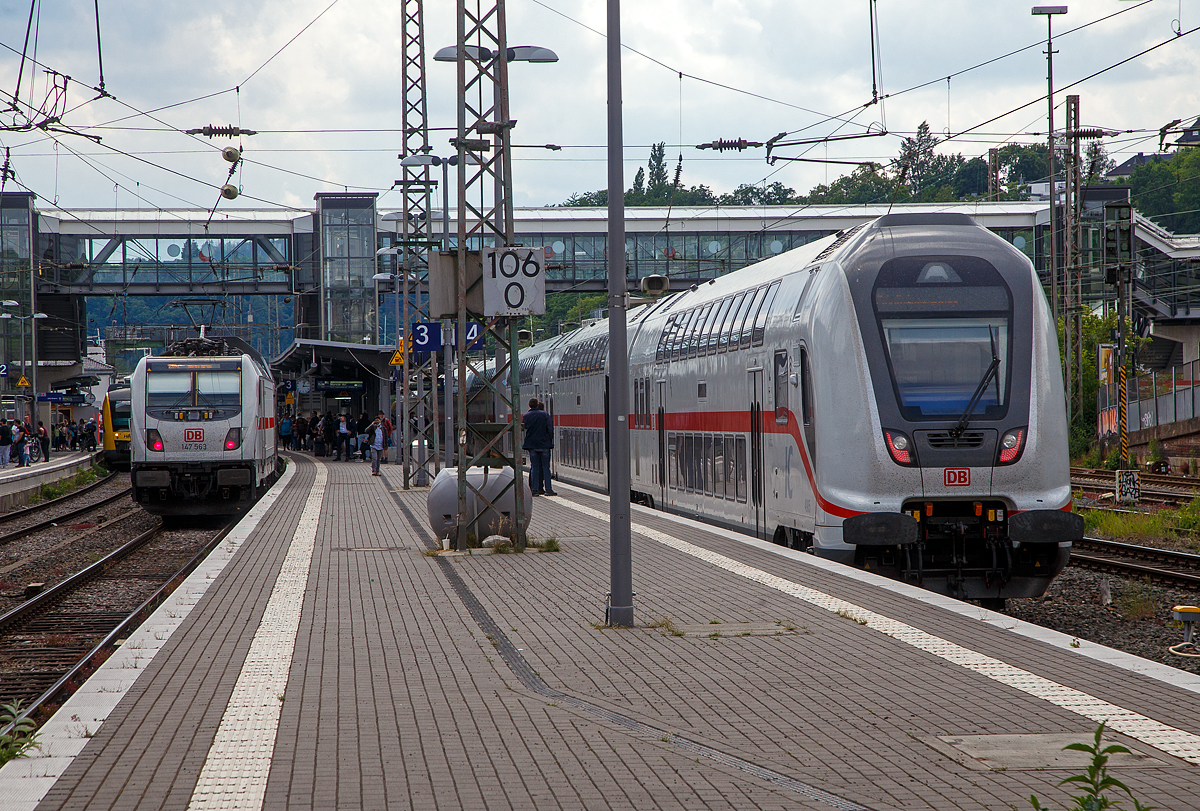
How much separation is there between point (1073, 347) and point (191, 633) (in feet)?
114

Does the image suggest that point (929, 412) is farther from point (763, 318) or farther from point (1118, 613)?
point (763, 318)

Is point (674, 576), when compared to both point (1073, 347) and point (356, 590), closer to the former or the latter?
point (356, 590)

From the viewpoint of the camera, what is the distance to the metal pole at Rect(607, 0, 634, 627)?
364 inches

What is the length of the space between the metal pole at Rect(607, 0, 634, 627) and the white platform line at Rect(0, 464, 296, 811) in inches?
125

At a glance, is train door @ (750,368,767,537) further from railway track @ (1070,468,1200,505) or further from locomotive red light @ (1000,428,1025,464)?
railway track @ (1070,468,1200,505)

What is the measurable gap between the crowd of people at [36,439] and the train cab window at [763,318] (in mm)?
34977

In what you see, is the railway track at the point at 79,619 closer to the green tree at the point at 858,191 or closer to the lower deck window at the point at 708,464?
the lower deck window at the point at 708,464

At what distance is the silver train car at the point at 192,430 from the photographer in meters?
22.9

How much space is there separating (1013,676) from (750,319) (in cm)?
834

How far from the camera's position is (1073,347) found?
128 feet

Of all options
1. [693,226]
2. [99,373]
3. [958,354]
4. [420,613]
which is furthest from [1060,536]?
[99,373]

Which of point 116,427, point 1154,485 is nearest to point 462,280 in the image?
point 1154,485

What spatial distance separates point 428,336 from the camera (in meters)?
23.5

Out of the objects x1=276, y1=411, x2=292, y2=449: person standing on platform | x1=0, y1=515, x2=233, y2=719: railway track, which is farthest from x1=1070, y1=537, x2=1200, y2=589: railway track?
x1=276, y1=411, x2=292, y2=449: person standing on platform
